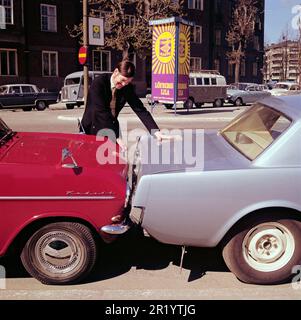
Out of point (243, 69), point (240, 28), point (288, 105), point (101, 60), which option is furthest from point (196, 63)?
point (288, 105)

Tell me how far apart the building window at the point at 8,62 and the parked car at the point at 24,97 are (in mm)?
8606

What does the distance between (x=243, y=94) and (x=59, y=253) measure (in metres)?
27.5

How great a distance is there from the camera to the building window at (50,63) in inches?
1384

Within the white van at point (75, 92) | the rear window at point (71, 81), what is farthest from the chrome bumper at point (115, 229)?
the rear window at point (71, 81)

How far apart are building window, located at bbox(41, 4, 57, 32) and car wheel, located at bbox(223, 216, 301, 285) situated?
34120 mm

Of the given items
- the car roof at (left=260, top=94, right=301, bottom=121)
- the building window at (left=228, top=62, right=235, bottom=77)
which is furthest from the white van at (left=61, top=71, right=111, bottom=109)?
the building window at (left=228, top=62, right=235, bottom=77)

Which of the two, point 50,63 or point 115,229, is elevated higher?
point 50,63

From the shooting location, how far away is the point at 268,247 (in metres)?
3.64

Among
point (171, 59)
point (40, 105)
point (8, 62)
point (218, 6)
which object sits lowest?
point (40, 105)

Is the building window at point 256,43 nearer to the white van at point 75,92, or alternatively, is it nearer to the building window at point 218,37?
the building window at point 218,37

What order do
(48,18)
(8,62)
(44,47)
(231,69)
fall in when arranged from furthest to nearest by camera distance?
1. (231,69)
2. (48,18)
3. (44,47)
4. (8,62)

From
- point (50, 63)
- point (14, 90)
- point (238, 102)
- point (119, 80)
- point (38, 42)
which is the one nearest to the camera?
point (119, 80)

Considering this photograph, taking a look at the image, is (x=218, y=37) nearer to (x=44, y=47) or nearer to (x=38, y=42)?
(x=44, y=47)
